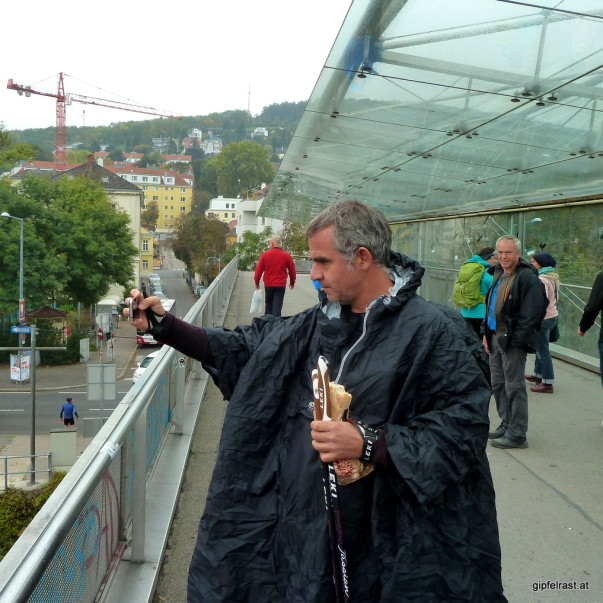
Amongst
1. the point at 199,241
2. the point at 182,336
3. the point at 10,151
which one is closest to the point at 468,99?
the point at 182,336

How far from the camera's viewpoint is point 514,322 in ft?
18.2

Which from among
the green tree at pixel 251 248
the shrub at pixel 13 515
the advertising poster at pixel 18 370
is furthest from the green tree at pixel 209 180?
the shrub at pixel 13 515

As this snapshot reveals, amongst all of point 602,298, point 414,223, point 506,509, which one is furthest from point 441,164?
point 414,223

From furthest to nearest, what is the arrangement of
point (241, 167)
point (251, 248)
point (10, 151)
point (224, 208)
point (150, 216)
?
point (241, 167) → point (224, 208) → point (150, 216) → point (10, 151) → point (251, 248)

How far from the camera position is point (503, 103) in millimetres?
6484

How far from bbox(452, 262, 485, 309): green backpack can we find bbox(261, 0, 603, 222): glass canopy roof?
4.88ft

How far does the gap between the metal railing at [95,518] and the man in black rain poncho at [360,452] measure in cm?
38

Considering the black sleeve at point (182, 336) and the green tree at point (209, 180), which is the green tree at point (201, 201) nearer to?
the green tree at point (209, 180)

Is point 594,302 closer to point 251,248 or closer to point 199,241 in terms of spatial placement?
point 251,248

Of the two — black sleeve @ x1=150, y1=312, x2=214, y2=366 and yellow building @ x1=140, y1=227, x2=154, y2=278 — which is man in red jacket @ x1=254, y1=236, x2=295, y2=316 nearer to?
black sleeve @ x1=150, y1=312, x2=214, y2=366

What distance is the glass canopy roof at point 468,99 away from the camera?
5.00 m

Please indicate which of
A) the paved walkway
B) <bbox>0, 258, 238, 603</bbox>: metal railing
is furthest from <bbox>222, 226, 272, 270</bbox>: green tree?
<bbox>0, 258, 238, 603</bbox>: metal railing

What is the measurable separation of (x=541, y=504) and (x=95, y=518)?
312cm

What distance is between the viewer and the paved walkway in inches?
140
